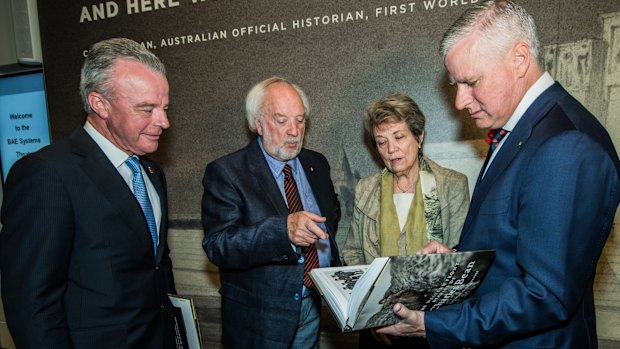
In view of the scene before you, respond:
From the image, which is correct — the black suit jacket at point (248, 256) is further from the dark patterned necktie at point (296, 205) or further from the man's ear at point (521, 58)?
the man's ear at point (521, 58)

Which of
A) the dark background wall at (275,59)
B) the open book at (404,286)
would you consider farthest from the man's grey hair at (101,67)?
the dark background wall at (275,59)

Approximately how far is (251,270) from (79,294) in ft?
2.70

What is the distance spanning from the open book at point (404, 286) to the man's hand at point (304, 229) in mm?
297

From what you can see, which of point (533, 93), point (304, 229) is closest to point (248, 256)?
point (304, 229)

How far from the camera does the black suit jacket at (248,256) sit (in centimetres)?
192

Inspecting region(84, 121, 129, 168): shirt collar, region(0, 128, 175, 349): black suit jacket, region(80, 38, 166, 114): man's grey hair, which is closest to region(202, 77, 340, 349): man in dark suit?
region(0, 128, 175, 349): black suit jacket

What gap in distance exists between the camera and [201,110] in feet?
10.2

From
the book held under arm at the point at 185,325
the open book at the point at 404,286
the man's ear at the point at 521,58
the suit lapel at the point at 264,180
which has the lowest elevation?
the book held under arm at the point at 185,325

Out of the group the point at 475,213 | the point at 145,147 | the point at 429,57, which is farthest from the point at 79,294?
the point at 429,57

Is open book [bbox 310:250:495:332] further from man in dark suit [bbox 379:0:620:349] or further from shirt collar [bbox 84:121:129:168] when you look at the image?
shirt collar [bbox 84:121:129:168]

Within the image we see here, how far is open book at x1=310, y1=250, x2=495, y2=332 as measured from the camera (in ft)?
3.54

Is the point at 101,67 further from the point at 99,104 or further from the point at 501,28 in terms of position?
the point at 501,28

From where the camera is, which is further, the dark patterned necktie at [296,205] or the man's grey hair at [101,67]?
the dark patterned necktie at [296,205]

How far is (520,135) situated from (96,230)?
135 cm
